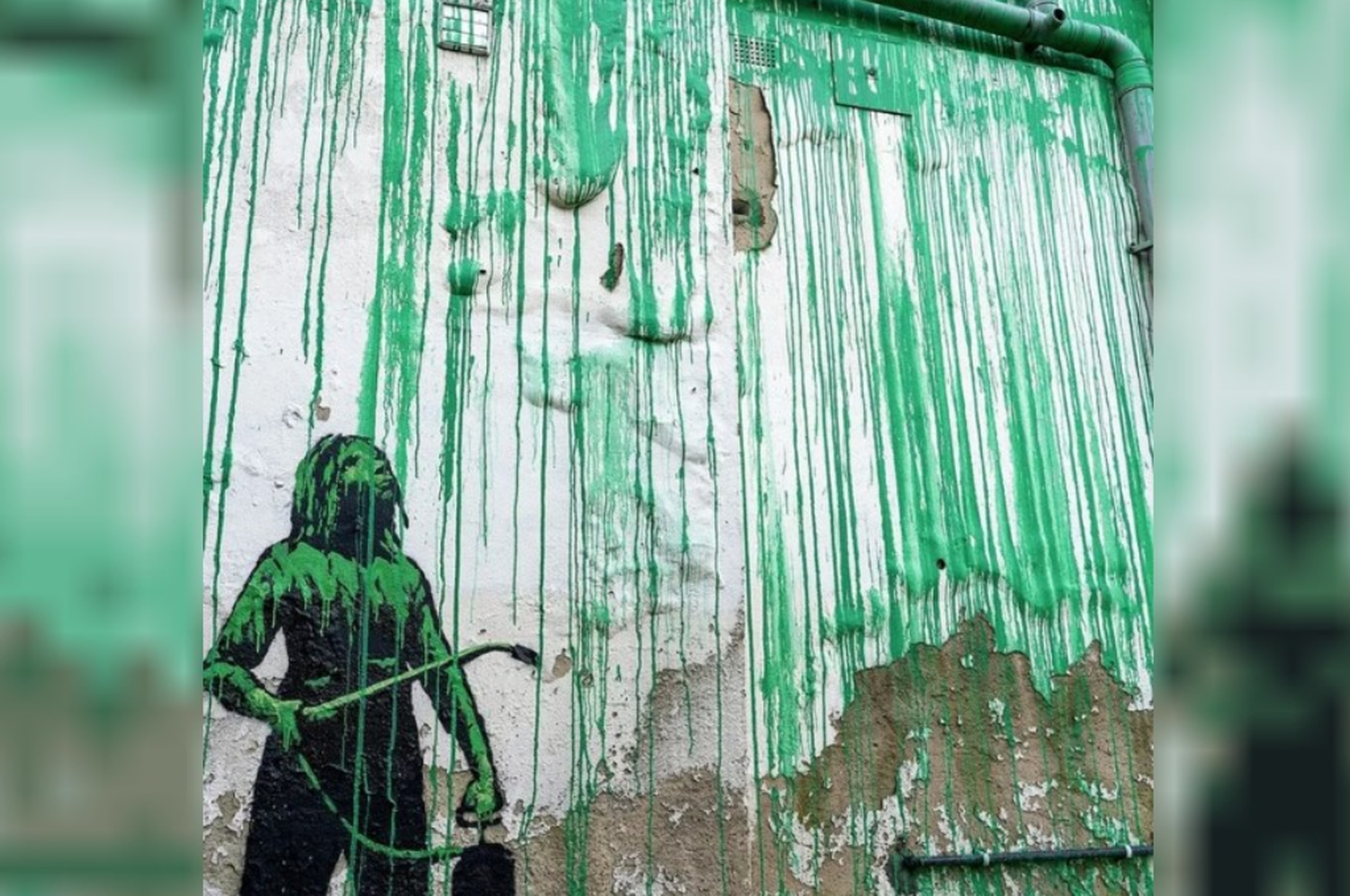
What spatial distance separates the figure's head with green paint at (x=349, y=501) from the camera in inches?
103

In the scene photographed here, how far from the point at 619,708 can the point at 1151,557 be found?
206 cm

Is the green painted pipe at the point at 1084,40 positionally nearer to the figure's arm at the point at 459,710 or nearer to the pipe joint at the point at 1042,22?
the pipe joint at the point at 1042,22

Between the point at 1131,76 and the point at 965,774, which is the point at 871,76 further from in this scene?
the point at 965,774

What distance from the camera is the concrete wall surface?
260cm

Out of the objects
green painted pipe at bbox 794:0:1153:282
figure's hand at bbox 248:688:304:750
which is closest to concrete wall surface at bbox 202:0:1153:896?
figure's hand at bbox 248:688:304:750

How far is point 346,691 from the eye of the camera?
2.56 meters

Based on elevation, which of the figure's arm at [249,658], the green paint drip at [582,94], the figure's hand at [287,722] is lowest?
the figure's hand at [287,722]

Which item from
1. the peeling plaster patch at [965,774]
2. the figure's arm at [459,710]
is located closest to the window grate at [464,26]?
the figure's arm at [459,710]

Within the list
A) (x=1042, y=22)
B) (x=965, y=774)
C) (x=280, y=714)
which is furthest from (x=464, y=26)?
(x=965, y=774)

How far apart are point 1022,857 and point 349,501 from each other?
2.25m

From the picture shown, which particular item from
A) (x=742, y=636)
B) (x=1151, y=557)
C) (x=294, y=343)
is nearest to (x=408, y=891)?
(x=742, y=636)

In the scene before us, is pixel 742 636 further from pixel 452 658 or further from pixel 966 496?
pixel 966 496

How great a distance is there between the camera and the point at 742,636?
2.91 meters

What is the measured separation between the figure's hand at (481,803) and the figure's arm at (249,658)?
16.6 inches
